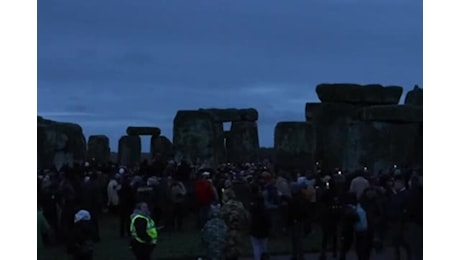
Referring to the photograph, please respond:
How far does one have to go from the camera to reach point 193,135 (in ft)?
96.9

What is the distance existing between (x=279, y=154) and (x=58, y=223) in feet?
51.9

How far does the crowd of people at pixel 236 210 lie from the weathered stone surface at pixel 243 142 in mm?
17192

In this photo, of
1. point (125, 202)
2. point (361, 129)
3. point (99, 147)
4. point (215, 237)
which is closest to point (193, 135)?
point (361, 129)

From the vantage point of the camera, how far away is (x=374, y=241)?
13.3 m

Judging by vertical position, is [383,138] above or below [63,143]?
above

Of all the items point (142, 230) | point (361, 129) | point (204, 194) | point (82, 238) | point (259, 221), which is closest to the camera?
point (82, 238)

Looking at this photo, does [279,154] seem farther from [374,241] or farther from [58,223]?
[374,241]

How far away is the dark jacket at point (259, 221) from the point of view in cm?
1243

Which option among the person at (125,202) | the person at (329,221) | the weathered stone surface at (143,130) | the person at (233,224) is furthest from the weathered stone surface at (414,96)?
the person at (233,224)

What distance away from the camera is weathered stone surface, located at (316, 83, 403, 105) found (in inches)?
1193

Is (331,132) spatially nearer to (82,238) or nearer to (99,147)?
(99,147)

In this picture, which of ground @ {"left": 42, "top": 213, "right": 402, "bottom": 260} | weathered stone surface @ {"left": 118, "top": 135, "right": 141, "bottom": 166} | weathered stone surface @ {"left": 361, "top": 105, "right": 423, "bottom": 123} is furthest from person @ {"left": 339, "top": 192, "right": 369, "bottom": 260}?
weathered stone surface @ {"left": 118, "top": 135, "right": 141, "bottom": 166}

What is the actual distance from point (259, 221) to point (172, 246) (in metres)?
3.57
